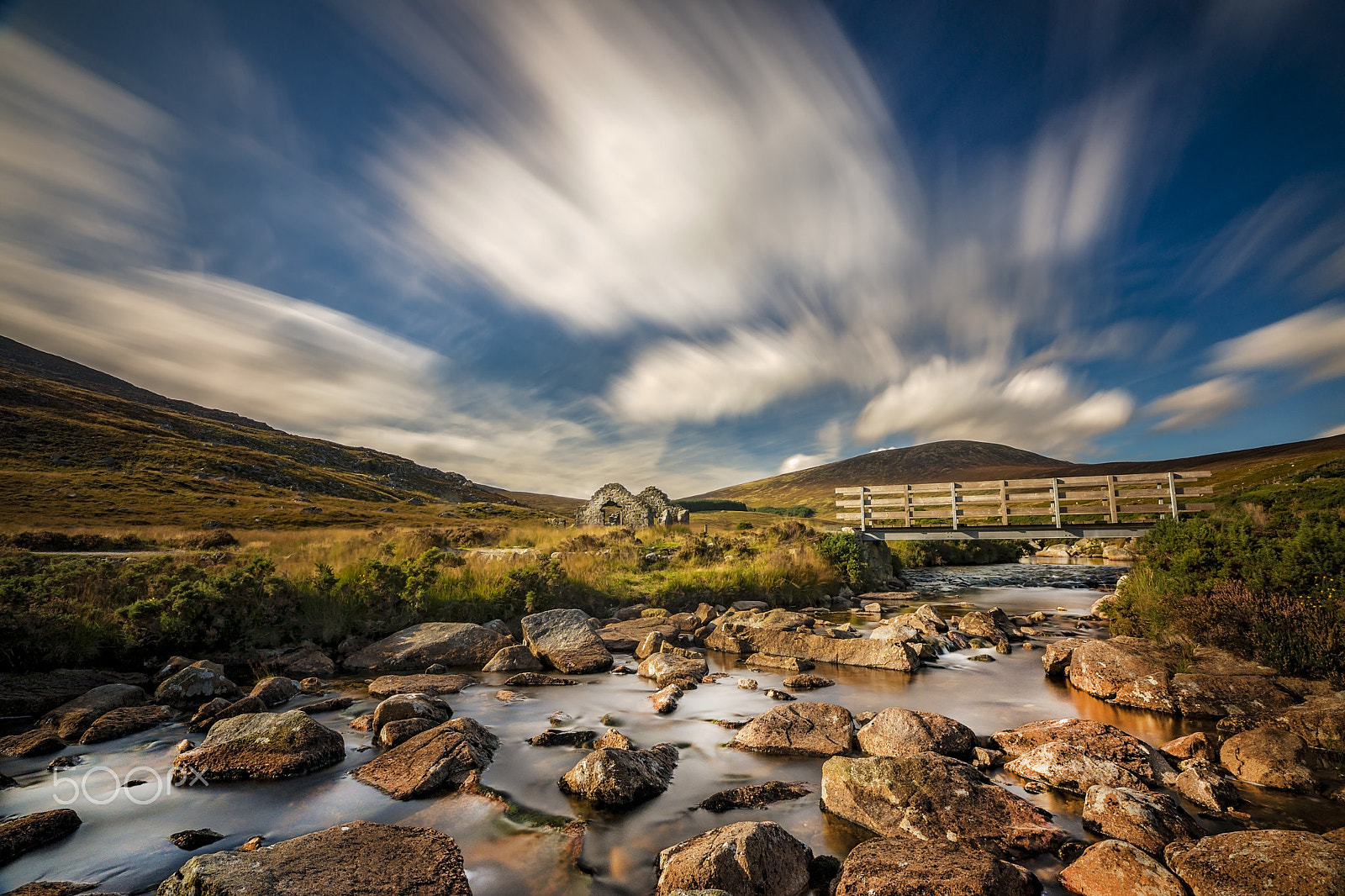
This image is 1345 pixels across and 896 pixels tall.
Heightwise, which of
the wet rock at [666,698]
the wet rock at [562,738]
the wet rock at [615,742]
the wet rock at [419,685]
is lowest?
the wet rock at [419,685]

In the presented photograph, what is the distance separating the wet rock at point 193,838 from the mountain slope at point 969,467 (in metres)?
62.1

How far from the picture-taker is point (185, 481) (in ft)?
245

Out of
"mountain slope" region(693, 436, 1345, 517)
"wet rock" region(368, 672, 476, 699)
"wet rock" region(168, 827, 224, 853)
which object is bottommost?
"wet rock" region(168, 827, 224, 853)

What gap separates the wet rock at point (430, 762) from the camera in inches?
242

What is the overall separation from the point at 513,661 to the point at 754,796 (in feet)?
24.8

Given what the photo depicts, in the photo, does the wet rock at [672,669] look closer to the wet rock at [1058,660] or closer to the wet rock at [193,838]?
the wet rock at [1058,660]

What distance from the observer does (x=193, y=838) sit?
17.1ft

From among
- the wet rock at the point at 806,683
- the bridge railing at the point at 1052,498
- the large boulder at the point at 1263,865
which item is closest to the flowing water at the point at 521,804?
the wet rock at the point at 806,683

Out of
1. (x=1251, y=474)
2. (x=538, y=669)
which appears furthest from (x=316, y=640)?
(x=1251, y=474)

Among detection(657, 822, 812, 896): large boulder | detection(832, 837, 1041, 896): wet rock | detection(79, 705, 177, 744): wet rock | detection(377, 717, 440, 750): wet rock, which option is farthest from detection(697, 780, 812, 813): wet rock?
detection(79, 705, 177, 744): wet rock

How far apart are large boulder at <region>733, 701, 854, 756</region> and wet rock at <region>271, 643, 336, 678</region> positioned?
8.95 metres

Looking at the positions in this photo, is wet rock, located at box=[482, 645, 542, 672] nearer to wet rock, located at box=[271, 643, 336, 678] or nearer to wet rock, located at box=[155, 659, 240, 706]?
wet rock, located at box=[271, 643, 336, 678]

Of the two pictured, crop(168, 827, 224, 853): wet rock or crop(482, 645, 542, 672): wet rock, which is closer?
crop(168, 827, 224, 853): wet rock

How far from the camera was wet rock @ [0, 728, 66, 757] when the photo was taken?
687 cm
